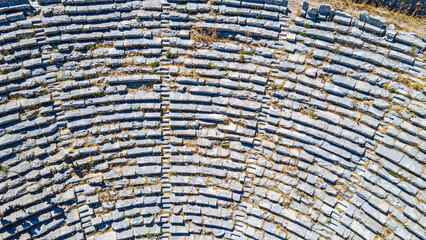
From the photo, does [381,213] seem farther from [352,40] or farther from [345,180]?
[352,40]

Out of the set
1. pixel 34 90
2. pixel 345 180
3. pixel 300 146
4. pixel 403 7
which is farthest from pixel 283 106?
pixel 34 90

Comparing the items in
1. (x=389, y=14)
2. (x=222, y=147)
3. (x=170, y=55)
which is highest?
(x=389, y=14)

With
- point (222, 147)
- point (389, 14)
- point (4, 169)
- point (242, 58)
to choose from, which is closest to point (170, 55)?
point (242, 58)

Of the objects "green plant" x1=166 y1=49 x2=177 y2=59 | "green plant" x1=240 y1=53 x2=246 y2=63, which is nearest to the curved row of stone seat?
"green plant" x1=240 y1=53 x2=246 y2=63

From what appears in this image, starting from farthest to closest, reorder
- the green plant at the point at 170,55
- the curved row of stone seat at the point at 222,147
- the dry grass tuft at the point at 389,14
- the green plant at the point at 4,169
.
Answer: the dry grass tuft at the point at 389,14
the green plant at the point at 170,55
the green plant at the point at 4,169
the curved row of stone seat at the point at 222,147

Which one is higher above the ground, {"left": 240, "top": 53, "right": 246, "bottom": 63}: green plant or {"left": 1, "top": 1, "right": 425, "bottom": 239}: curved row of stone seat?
{"left": 240, "top": 53, "right": 246, "bottom": 63}: green plant

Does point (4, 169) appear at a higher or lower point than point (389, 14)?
lower

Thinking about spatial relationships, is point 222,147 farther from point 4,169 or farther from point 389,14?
point 389,14

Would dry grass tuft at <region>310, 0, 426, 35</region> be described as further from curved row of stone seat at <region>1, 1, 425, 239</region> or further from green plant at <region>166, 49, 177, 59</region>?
green plant at <region>166, 49, 177, 59</region>

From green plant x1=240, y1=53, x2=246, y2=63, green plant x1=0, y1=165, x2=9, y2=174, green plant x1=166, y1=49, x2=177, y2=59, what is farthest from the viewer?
green plant x1=166, y1=49, x2=177, y2=59

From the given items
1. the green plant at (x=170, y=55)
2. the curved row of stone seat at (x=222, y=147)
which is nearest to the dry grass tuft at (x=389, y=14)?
the curved row of stone seat at (x=222, y=147)

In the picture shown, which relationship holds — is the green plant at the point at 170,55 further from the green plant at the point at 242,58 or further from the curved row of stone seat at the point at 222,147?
the green plant at the point at 242,58
